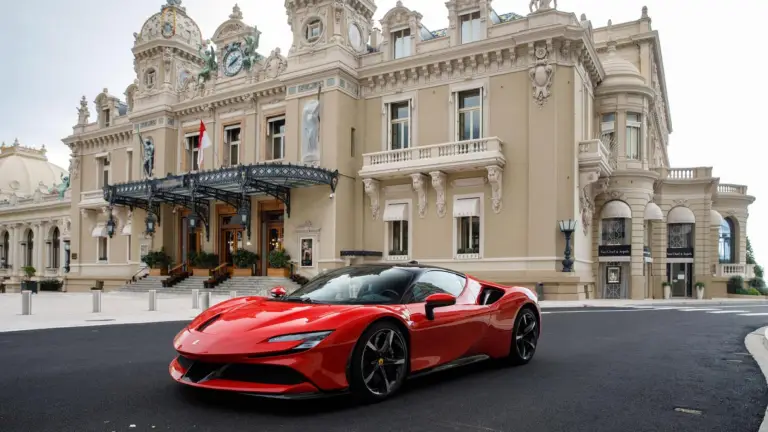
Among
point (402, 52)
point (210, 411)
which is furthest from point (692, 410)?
point (402, 52)

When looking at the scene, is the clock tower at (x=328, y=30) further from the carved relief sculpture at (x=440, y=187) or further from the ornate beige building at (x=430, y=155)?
the carved relief sculpture at (x=440, y=187)

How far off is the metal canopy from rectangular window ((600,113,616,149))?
12.7 metres

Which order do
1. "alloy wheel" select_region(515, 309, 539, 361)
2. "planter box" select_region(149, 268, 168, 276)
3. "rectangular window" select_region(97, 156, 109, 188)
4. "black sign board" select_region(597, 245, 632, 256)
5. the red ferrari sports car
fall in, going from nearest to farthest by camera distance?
1. the red ferrari sports car
2. "alloy wheel" select_region(515, 309, 539, 361)
3. "black sign board" select_region(597, 245, 632, 256)
4. "planter box" select_region(149, 268, 168, 276)
5. "rectangular window" select_region(97, 156, 109, 188)

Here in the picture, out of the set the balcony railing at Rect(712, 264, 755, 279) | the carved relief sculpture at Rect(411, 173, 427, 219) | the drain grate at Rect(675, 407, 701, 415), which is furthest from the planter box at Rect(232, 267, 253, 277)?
the drain grate at Rect(675, 407, 701, 415)

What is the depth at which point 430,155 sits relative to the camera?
87.0ft

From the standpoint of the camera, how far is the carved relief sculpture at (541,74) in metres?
24.6

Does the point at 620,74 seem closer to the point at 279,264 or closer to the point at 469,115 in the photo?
the point at 469,115

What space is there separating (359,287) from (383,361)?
3.48 ft

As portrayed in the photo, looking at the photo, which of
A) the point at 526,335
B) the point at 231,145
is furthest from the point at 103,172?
the point at 526,335

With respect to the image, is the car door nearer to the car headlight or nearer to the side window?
the side window

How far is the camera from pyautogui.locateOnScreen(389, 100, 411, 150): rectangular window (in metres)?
28.4

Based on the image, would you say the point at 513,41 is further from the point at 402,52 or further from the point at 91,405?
the point at 91,405

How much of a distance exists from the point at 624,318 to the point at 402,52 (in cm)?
1749

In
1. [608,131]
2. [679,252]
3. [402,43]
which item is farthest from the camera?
[679,252]
